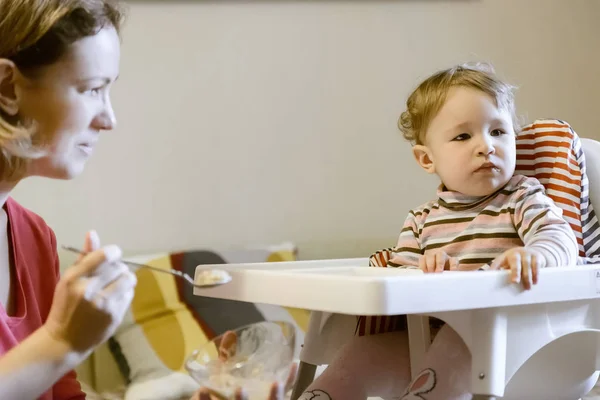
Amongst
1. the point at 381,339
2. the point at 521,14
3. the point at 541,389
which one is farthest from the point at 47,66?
the point at 521,14

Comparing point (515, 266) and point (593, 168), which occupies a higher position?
point (593, 168)

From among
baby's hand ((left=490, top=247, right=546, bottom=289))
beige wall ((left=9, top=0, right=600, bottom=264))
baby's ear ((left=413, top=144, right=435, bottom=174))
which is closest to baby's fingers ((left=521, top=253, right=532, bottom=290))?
baby's hand ((left=490, top=247, right=546, bottom=289))

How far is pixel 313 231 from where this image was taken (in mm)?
1940

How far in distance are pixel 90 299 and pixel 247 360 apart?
0.24m

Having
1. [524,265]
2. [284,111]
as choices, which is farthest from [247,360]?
[284,111]

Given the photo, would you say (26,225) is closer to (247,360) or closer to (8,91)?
(8,91)

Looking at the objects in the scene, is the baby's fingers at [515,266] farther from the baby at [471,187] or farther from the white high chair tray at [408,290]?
the baby at [471,187]

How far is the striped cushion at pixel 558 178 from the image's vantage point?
106 cm

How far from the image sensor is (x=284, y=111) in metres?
1.92

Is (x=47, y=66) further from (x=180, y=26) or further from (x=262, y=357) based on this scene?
(x=180, y=26)

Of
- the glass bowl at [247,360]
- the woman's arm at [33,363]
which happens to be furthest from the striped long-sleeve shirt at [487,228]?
the woman's arm at [33,363]

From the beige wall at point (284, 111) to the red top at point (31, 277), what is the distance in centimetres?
82

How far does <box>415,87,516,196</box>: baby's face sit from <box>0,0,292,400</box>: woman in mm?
484

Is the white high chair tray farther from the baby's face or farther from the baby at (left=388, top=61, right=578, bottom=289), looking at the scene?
the baby's face
